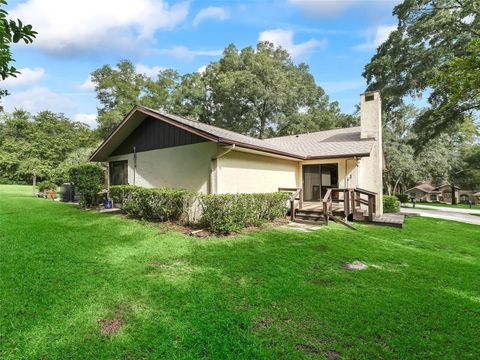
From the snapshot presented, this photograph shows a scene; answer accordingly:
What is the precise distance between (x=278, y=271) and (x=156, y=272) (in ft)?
7.37

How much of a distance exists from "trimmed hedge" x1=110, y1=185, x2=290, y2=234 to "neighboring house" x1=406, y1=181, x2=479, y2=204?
3782cm

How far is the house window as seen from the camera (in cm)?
1267

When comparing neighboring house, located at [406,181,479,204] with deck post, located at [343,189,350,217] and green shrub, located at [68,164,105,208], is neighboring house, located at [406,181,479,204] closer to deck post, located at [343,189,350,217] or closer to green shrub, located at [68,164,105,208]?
deck post, located at [343,189,350,217]

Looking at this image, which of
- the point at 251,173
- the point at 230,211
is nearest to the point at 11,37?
the point at 230,211

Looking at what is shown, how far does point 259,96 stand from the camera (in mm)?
28359

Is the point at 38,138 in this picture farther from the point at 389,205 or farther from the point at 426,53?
the point at 426,53

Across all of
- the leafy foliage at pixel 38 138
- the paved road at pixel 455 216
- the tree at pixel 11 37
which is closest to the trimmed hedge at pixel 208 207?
the tree at pixel 11 37

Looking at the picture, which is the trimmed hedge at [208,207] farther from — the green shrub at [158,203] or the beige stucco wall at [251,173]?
the beige stucco wall at [251,173]

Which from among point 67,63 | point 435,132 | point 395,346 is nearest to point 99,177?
point 67,63

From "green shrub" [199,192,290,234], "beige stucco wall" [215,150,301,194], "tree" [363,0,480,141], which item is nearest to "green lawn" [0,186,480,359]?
"green shrub" [199,192,290,234]

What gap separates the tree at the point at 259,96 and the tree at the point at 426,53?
900 cm

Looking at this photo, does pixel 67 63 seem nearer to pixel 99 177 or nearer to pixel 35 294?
pixel 99 177

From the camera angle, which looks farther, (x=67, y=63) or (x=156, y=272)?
(x=67, y=63)

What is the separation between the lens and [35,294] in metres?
3.67
